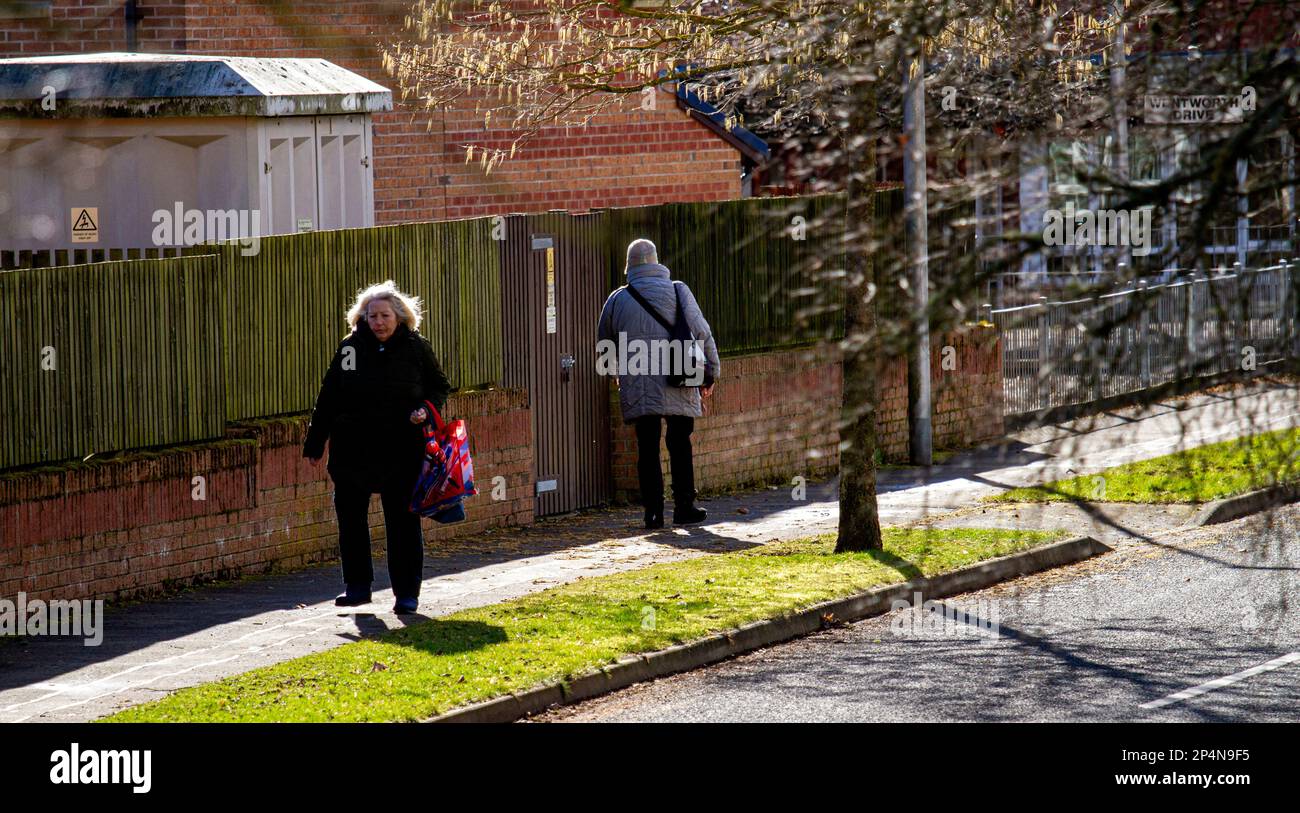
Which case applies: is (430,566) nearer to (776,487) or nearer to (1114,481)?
(776,487)

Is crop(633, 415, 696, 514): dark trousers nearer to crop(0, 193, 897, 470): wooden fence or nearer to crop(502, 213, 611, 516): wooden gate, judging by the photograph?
crop(502, 213, 611, 516): wooden gate

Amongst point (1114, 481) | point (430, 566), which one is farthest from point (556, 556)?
point (1114, 481)

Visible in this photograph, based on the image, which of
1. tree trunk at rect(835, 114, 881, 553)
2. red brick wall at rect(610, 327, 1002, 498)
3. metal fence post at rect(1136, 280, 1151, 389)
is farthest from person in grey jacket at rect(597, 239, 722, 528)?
metal fence post at rect(1136, 280, 1151, 389)

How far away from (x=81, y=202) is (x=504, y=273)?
3.13 m

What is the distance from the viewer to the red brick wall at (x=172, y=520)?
972 cm

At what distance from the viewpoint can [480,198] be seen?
678 inches

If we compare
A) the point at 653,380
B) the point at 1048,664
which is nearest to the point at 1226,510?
the point at 653,380

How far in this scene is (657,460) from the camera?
1345 centimetres

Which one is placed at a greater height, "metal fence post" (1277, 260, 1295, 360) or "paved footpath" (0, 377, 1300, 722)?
"metal fence post" (1277, 260, 1295, 360)

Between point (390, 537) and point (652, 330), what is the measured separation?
392 centimetres

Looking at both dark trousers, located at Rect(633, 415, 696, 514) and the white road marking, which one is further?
dark trousers, located at Rect(633, 415, 696, 514)

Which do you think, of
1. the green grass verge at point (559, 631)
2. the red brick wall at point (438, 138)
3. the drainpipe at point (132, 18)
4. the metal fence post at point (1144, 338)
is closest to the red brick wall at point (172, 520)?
the green grass verge at point (559, 631)

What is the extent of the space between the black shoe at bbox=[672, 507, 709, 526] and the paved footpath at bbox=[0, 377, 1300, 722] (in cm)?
12

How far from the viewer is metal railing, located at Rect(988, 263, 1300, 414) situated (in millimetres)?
5230
